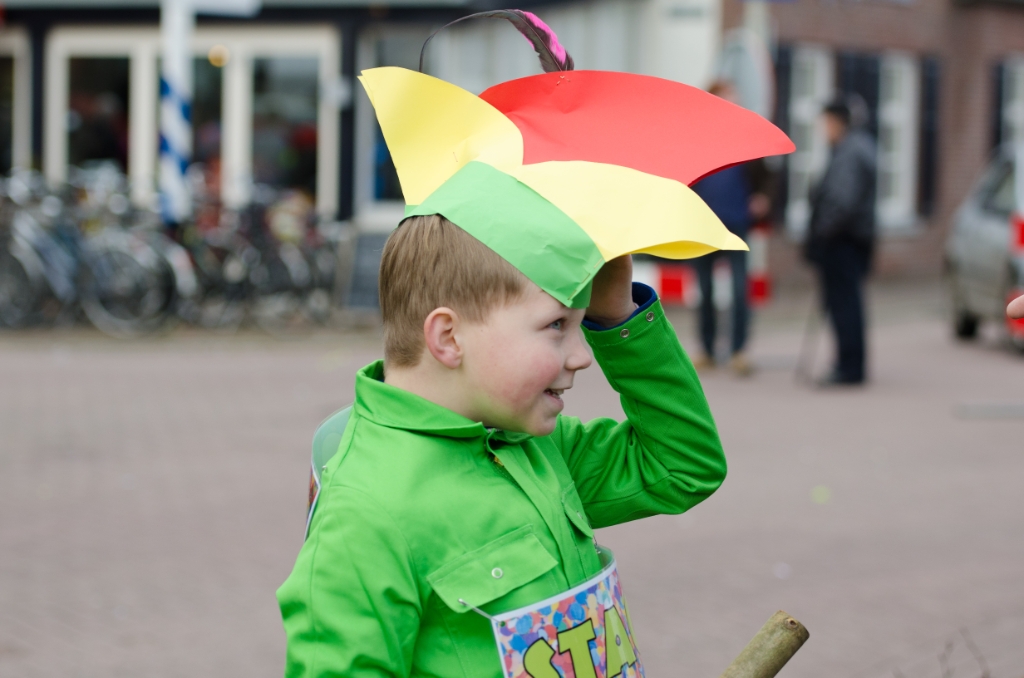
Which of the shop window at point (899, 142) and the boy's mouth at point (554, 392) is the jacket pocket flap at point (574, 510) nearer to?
the boy's mouth at point (554, 392)

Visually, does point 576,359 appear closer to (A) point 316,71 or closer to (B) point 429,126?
(B) point 429,126

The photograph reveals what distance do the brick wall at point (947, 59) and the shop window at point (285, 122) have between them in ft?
22.3

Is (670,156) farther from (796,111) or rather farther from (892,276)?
(892,276)

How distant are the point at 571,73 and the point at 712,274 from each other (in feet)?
25.2

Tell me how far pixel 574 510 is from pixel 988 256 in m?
9.85

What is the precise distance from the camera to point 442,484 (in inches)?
64.1

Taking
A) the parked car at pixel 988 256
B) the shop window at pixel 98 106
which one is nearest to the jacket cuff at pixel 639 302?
the parked car at pixel 988 256

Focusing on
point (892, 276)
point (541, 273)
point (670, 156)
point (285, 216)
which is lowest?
point (892, 276)

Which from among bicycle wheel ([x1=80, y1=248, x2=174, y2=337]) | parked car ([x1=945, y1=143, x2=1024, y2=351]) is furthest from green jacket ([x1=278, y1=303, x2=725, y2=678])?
bicycle wheel ([x1=80, y1=248, x2=174, y2=337])

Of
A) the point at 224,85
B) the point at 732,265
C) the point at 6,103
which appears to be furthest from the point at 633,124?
the point at 6,103

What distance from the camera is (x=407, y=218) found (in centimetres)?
168

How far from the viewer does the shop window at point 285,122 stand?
15680 millimetres

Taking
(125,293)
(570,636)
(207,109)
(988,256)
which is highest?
(570,636)

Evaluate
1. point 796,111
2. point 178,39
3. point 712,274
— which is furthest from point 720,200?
point 796,111
